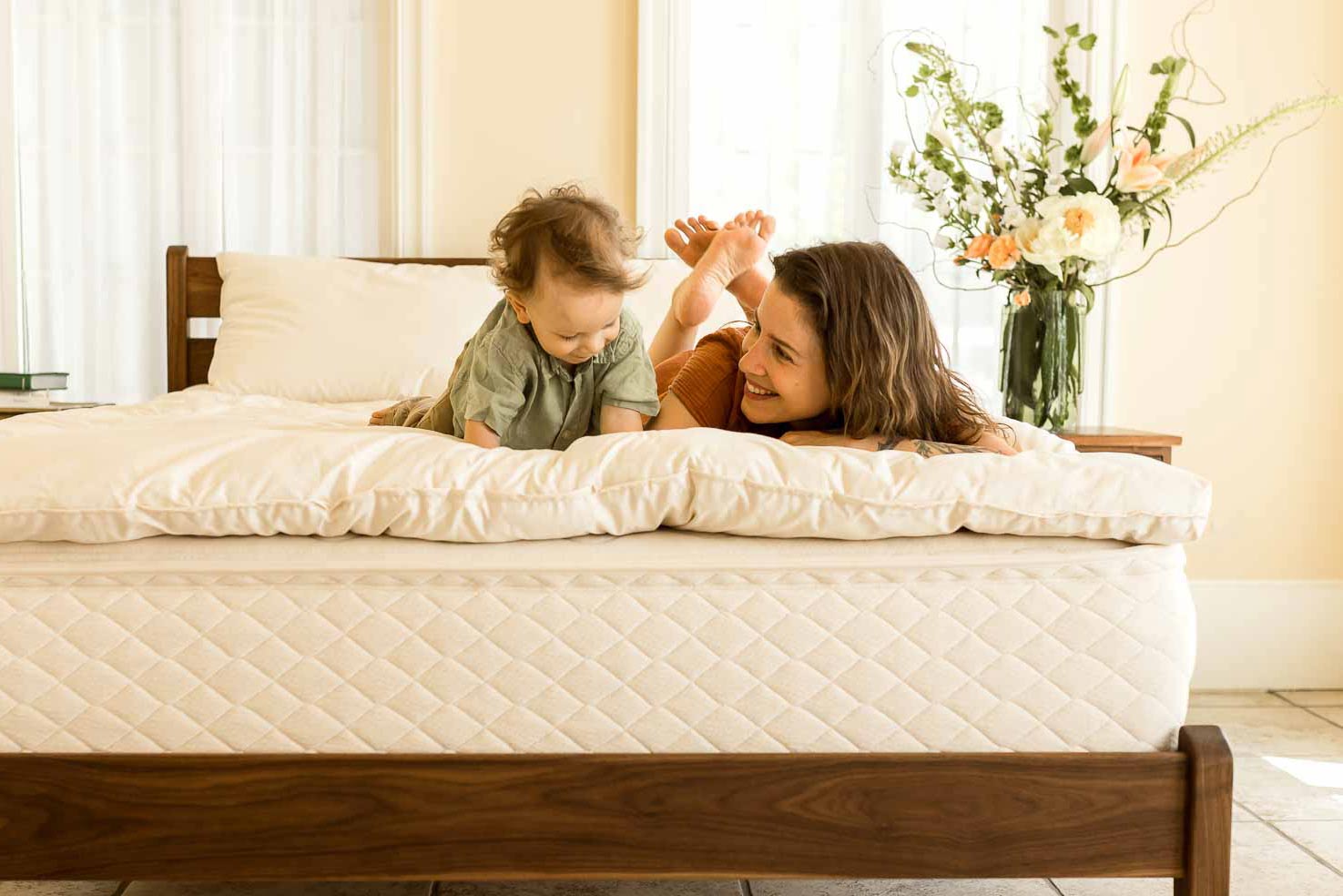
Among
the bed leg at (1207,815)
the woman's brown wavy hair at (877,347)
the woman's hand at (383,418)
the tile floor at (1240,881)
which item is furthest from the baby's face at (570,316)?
the bed leg at (1207,815)

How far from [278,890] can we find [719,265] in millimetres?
1144

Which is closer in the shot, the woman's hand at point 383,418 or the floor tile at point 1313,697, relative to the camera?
the woman's hand at point 383,418

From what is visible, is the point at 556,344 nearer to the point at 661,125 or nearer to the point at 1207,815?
the point at 1207,815

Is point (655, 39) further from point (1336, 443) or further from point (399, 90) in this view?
point (1336, 443)

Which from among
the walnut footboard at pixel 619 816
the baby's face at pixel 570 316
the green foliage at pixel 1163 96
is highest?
the green foliage at pixel 1163 96

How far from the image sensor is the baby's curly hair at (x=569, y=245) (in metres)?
1.69

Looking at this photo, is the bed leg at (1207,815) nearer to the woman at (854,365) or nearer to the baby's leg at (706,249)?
the woman at (854,365)

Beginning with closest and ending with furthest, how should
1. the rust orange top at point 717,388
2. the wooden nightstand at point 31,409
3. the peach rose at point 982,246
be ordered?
1. the rust orange top at point 717,388
2. the peach rose at point 982,246
3. the wooden nightstand at point 31,409

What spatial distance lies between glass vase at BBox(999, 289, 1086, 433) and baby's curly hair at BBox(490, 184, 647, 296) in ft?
3.75

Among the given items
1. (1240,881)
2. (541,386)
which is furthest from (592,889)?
(1240,881)

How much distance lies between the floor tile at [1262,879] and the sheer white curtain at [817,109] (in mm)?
1608

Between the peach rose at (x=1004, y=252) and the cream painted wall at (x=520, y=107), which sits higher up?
the cream painted wall at (x=520, y=107)

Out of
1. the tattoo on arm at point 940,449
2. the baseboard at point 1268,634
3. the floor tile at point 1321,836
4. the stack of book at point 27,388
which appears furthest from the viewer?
the baseboard at point 1268,634

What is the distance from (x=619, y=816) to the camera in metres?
1.29
